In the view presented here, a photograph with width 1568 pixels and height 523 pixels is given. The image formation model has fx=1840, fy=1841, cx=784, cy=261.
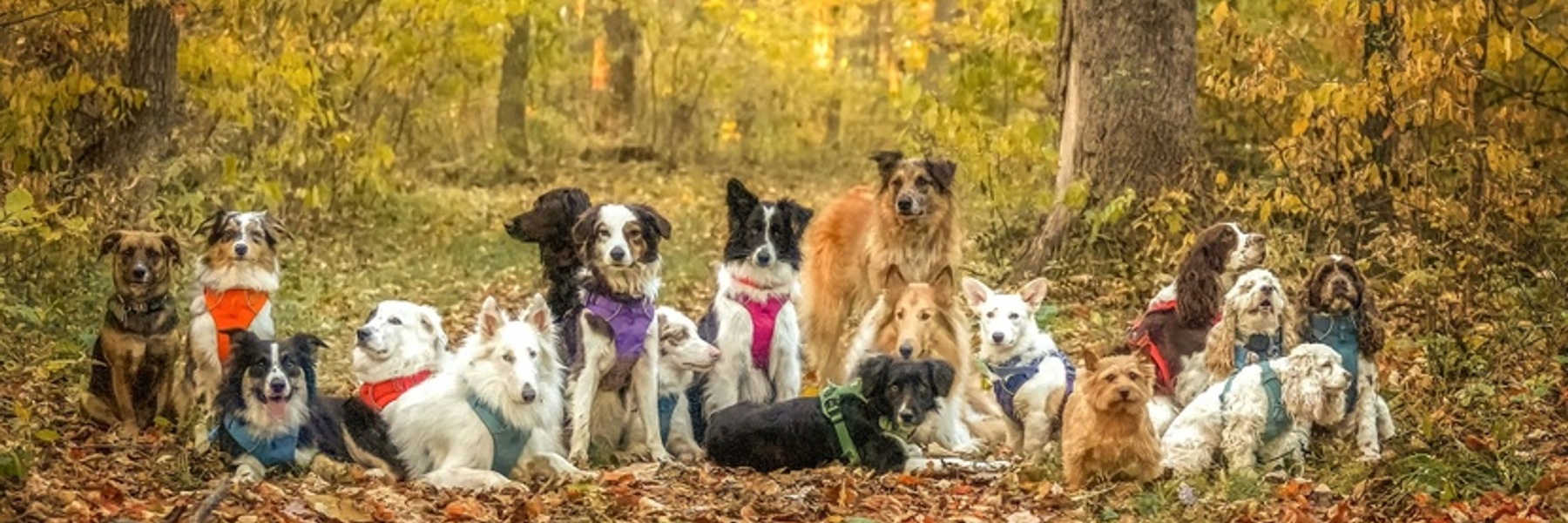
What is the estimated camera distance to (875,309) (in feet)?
31.4

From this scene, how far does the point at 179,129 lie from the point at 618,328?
7.30 meters

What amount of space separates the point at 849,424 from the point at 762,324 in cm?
100

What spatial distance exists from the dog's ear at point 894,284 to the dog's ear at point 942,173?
0.91 metres

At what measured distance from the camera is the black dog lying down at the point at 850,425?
8.02 meters

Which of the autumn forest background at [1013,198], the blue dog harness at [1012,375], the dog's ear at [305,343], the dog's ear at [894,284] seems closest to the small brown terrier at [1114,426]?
the autumn forest background at [1013,198]

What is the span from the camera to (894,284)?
9812mm

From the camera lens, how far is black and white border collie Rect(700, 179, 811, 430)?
9.05 meters

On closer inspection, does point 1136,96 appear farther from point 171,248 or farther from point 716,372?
point 171,248

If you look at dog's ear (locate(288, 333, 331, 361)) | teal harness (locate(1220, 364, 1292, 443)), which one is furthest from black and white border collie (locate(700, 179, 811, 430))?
teal harness (locate(1220, 364, 1292, 443))

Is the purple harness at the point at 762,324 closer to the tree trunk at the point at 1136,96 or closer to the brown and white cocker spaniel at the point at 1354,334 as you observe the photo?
the brown and white cocker spaniel at the point at 1354,334

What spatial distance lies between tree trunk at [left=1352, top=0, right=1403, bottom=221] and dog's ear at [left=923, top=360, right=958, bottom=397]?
11.7ft

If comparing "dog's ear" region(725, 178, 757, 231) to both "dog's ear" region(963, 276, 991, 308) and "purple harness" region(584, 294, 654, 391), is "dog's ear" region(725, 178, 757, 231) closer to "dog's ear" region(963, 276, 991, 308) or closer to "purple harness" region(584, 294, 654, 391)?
"purple harness" region(584, 294, 654, 391)

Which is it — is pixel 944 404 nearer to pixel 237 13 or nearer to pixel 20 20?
pixel 20 20

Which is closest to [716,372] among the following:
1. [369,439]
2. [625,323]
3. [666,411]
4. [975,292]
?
[666,411]
